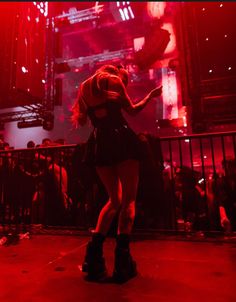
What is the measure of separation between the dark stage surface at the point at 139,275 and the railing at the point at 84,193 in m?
0.53

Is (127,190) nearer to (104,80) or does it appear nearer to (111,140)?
(111,140)

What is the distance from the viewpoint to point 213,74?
6785 mm

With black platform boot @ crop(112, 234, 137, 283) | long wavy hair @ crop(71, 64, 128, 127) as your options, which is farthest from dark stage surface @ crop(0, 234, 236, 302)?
long wavy hair @ crop(71, 64, 128, 127)

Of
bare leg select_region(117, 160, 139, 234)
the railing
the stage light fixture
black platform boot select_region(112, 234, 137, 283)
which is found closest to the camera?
black platform boot select_region(112, 234, 137, 283)

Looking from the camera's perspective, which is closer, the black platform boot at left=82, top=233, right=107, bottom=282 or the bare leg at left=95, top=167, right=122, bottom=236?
the black platform boot at left=82, top=233, right=107, bottom=282

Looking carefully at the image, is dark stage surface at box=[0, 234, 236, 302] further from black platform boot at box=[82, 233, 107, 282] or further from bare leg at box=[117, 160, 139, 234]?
bare leg at box=[117, 160, 139, 234]

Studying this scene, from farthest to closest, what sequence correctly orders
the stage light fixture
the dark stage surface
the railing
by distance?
1. the stage light fixture
2. the railing
3. the dark stage surface

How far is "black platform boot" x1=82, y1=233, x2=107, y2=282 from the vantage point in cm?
187

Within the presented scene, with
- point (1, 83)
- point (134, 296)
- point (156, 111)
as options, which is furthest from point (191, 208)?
point (156, 111)

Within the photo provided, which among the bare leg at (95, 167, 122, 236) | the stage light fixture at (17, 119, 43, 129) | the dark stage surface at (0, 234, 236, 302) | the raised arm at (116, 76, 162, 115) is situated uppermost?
the stage light fixture at (17, 119, 43, 129)

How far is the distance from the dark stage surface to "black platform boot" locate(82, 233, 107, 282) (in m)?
0.07

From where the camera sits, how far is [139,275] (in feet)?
6.40

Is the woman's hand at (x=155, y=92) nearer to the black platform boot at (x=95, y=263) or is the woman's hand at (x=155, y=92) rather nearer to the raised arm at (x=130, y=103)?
the raised arm at (x=130, y=103)

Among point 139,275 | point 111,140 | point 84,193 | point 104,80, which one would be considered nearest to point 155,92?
point 104,80
